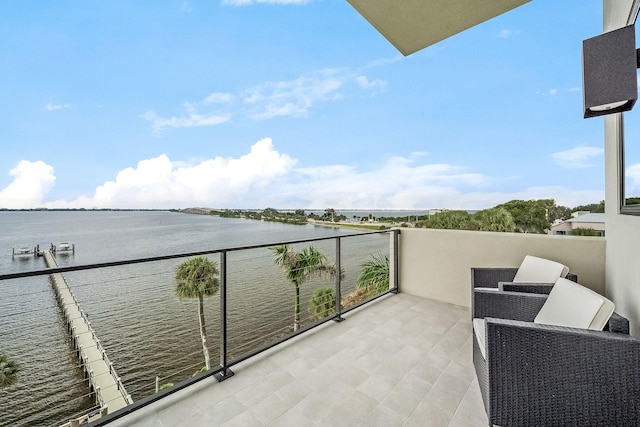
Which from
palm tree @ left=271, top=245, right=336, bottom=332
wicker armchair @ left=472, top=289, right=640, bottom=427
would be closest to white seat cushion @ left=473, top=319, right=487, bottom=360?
wicker armchair @ left=472, top=289, right=640, bottom=427

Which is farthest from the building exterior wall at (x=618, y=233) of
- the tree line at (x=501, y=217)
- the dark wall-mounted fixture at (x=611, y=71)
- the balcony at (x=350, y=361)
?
the tree line at (x=501, y=217)

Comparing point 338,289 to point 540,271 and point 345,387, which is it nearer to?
point 345,387

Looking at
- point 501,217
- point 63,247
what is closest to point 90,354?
point 501,217

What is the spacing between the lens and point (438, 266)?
4.06 meters

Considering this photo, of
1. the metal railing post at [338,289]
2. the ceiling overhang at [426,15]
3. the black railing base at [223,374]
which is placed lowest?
the black railing base at [223,374]

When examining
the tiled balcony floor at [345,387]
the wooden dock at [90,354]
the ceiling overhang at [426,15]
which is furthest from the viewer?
the ceiling overhang at [426,15]

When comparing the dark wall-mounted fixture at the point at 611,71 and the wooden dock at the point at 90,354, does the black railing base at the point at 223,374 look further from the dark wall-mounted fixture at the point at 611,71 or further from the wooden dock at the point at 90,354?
the dark wall-mounted fixture at the point at 611,71

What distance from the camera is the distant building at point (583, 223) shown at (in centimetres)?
310

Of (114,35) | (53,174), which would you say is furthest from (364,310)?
(53,174)

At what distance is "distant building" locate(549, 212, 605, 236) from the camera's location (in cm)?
310

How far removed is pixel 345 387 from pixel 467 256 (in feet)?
8.32

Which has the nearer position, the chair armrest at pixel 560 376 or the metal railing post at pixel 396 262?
the chair armrest at pixel 560 376

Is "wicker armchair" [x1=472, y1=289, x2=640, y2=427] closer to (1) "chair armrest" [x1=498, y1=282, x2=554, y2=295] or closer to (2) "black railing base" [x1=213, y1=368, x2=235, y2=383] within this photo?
(1) "chair armrest" [x1=498, y1=282, x2=554, y2=295]

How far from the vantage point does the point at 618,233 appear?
2334 mm
